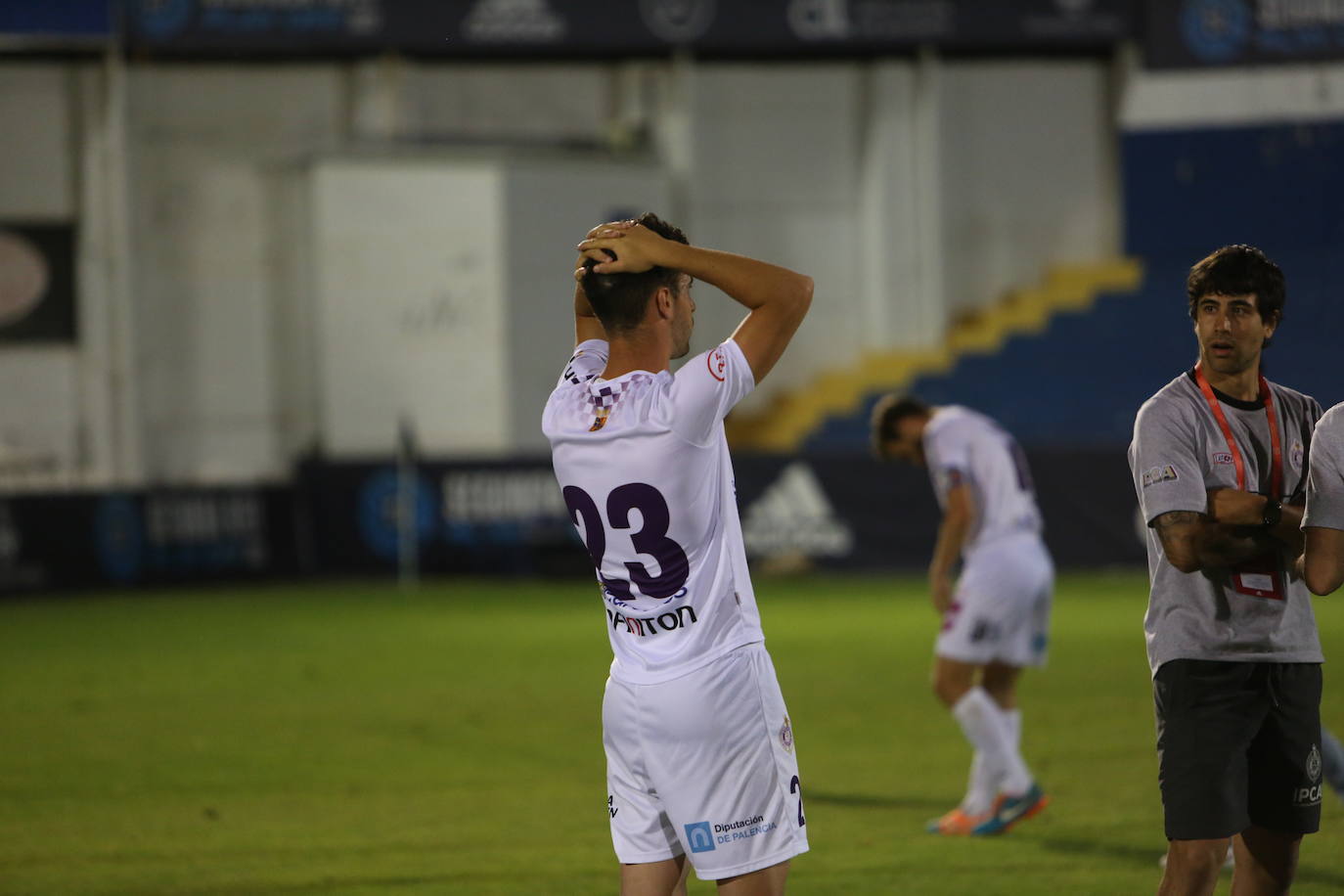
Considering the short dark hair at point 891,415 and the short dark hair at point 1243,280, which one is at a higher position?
the short dark hair at point 1243,280

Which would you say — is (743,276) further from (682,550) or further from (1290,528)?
(1290,528)

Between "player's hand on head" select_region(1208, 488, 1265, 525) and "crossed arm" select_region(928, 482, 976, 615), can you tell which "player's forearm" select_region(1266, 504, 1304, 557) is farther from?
"crossed arm" select_region(928, 482, 976, 615)

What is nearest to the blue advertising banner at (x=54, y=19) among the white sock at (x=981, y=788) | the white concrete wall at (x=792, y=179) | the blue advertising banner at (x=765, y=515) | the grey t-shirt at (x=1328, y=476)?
the blue advertising banner at (x=765, y=515)

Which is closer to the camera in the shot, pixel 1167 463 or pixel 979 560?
pixel 1167 463

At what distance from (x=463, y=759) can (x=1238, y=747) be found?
6125 millimetres

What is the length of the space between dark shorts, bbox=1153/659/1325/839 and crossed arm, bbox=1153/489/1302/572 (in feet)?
1.00

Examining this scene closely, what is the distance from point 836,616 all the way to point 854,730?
7281 mm

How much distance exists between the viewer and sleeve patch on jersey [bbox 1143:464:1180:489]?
4594 mm

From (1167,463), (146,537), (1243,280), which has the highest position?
(1243,280)

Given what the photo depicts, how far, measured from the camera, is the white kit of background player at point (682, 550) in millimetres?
3967

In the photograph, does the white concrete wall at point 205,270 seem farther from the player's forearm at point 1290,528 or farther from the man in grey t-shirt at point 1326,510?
the man in grey t-shirt at point 1326,510

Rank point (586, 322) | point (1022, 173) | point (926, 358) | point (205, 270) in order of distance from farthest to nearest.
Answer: point (1022, 173), point (926, 358), point (205, 270), point (586, 322)

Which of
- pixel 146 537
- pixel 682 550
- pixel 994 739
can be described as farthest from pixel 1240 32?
pixel 682 550

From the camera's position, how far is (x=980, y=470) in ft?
28.5
